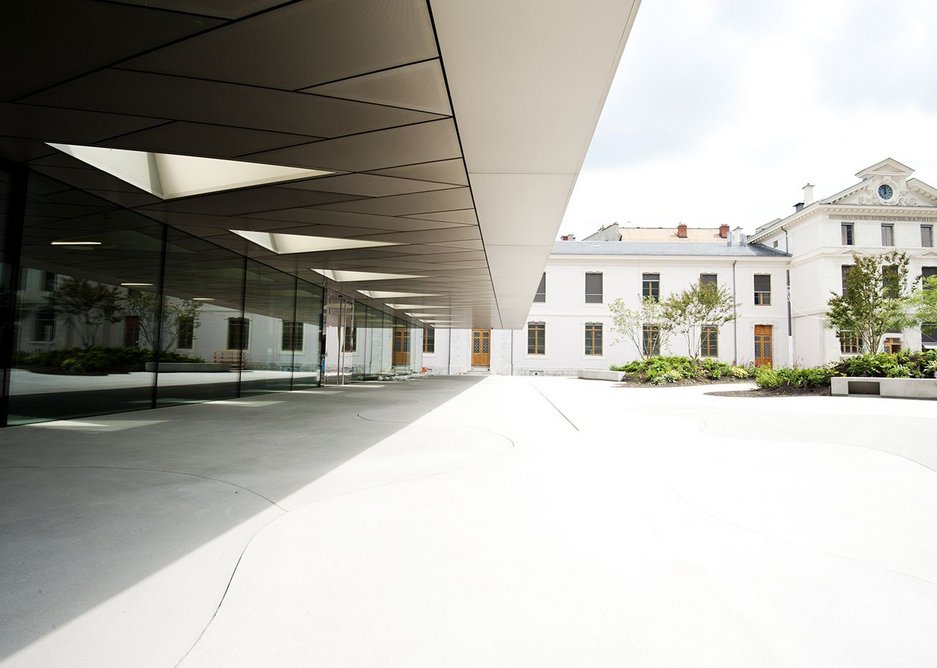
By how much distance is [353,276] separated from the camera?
15016 millimetres

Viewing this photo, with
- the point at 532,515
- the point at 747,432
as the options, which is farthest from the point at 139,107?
the point at 747,432

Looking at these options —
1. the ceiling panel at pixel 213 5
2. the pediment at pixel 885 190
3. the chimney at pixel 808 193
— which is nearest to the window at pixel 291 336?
the ceiling panel at pixel 213 5

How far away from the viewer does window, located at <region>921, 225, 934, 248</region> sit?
32281 mm

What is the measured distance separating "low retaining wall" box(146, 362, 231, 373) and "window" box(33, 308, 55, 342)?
1.88 m

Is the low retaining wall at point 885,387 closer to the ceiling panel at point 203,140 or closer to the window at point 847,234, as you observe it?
the ceiling panel at point 203,140

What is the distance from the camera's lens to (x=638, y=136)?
8.09 metres

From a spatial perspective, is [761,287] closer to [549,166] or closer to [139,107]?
[549,166]

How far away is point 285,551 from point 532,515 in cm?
150

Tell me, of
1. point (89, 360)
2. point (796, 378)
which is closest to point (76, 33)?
point (89, 360)

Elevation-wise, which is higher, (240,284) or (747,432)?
(240,284)

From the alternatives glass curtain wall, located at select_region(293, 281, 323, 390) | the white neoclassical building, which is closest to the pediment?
the white neoclassical building

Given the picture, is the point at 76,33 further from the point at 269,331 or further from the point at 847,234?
the point at 847,234

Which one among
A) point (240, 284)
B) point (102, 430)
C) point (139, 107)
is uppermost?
point (139, 107)

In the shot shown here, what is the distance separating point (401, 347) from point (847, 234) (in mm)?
28718
